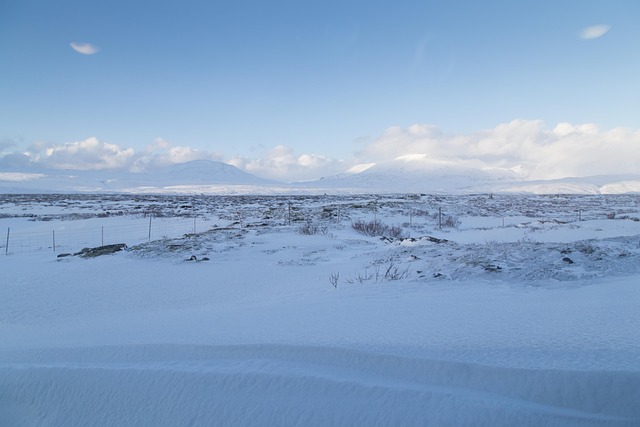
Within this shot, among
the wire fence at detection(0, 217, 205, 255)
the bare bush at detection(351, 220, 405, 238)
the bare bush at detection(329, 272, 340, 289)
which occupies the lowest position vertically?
the wire fence at detection(0, 217, 205, 255)

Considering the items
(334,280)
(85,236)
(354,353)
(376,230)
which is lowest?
(85,236)

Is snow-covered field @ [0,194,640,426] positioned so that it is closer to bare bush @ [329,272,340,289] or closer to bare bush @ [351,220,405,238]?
bare bush @ [329,272,340,289]

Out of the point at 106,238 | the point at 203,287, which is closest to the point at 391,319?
the point at 203,287

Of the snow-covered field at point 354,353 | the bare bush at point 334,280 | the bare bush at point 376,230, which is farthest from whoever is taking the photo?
the bare bush at point 376,230

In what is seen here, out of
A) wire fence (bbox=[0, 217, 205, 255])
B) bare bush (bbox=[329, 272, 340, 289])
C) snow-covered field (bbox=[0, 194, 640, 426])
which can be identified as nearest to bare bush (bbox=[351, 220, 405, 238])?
wire fence (bbox=[0, 217, 205, 255])

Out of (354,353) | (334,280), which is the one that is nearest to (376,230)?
(334,280)

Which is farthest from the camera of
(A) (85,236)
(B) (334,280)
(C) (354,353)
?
Result: (A) (85,236)

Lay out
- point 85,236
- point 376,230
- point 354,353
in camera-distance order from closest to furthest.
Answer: point 354,353
point 376,230
point 85,236

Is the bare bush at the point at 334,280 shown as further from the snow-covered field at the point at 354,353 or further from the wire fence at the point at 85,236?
the wire fence at the point at 85,236

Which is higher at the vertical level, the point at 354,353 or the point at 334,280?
the point at 354,353

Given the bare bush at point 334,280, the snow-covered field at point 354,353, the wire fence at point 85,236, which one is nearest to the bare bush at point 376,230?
the wire fence at point 85,236

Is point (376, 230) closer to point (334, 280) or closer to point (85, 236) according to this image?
point (334, 280)

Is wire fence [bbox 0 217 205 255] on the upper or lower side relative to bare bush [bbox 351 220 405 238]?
lower

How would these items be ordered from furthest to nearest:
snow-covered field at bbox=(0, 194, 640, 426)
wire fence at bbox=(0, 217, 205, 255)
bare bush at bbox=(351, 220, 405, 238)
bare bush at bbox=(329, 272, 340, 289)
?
bare bush at bbox=(351, 220, 405, 238), wire fence at bbox=(0, 217, 205, 255), bare bush at bbox=(329, 272, 340, 289), snow-covered field at bbox=(0, 194, 640, 426)
